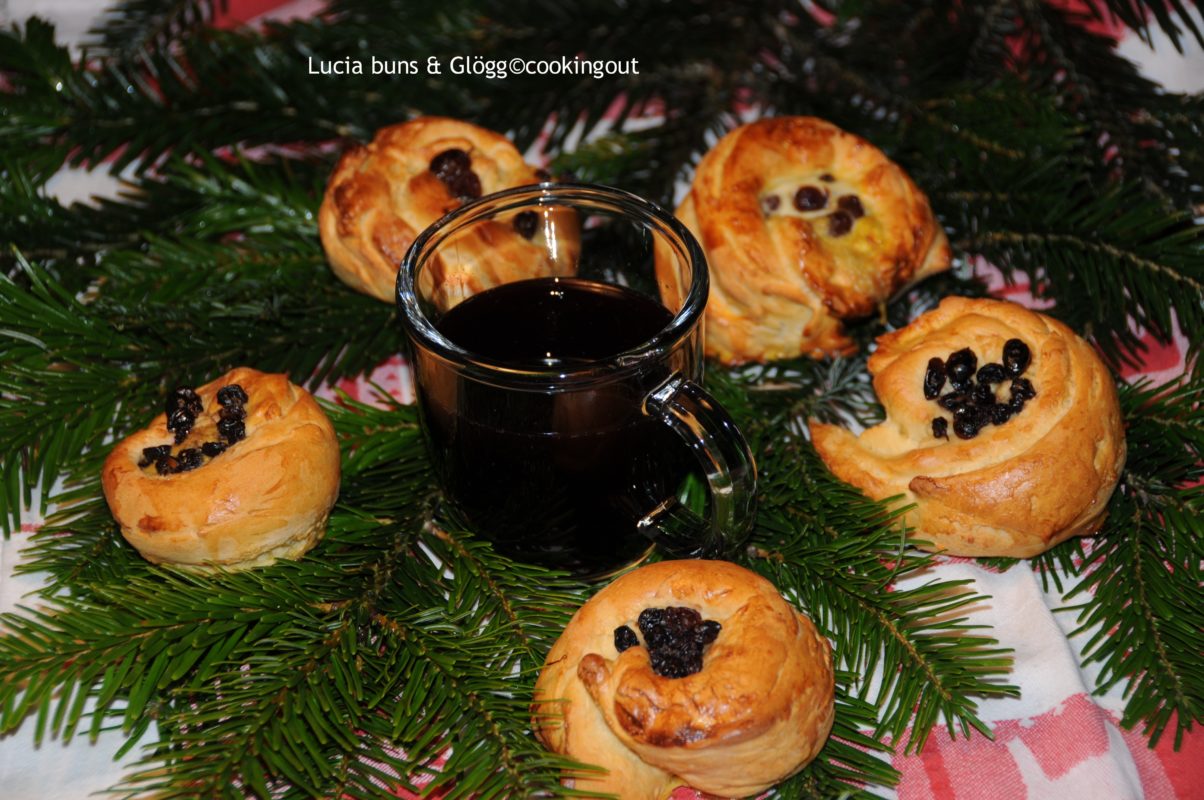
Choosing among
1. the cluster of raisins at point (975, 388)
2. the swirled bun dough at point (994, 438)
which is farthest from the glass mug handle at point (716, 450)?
the cluster of raisins at point (975, 388)

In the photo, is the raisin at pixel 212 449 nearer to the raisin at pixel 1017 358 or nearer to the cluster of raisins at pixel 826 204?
the cluster of raisins at pixel 826 204

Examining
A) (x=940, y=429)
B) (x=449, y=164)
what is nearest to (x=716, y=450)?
(x=940, y=429)

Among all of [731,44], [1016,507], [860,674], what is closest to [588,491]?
[860,674]

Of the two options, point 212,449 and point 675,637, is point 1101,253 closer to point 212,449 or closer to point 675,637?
point 675,637

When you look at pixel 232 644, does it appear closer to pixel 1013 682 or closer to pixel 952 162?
pixel 1013 682

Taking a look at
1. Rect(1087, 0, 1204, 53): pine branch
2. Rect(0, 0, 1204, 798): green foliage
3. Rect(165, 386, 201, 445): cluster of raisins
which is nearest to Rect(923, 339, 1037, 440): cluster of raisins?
Rect(0, 0, 1204, 798): green foliage

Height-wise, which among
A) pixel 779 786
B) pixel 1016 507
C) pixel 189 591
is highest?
pixel 1016 507

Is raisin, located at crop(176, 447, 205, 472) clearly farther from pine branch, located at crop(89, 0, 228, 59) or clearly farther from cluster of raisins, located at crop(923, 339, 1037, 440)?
pine branch, located at crop(89, 0, 228, 59)
